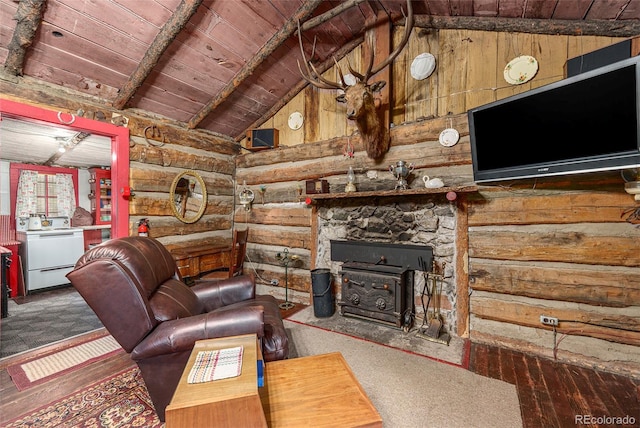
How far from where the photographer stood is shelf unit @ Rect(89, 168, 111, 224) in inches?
242

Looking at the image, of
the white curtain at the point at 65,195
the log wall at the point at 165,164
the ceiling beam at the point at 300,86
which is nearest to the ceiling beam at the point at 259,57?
the log wall at the point at 165,164

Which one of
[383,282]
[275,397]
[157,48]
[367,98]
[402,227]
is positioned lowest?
[275,397]

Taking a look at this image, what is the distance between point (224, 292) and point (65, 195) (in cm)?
585

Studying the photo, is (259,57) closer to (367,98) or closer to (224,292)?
(367,98)

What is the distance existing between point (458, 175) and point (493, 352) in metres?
1.78

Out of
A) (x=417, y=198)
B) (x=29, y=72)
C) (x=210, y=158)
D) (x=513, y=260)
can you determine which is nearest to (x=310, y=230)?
(x=417, y=198)

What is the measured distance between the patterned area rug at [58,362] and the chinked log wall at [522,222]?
10.1ft

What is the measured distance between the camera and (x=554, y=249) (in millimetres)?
2480

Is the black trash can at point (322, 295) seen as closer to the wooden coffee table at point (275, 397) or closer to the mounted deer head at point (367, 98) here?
the mounted deer head at point (367, 98)

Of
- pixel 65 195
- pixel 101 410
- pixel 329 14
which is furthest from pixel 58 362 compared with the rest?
pixel 65 195

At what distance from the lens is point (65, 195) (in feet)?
19.1

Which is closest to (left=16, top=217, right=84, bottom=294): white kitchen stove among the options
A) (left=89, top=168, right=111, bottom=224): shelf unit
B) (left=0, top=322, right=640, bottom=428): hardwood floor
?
(left=89, top=168, right=111, bottom=224): shelf unit

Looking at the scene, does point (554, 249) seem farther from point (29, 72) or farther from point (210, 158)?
point (29, 72)

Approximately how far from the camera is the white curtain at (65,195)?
5.71 meters
